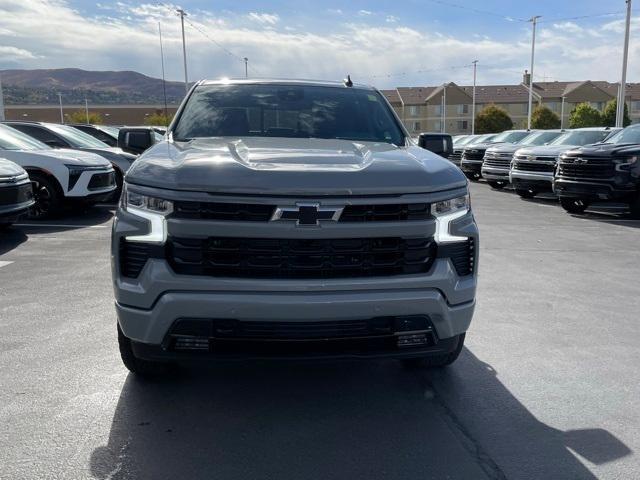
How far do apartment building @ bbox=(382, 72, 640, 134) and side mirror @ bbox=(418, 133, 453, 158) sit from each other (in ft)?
285

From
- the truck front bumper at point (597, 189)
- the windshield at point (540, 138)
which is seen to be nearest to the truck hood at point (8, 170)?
the truck front bumper at point (597, 189)

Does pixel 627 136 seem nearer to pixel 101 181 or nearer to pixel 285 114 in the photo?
pixel 285 114

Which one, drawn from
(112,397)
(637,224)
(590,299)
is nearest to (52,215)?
(112,397)

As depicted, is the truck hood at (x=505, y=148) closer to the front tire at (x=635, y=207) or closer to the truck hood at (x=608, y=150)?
the truck hood at (x=608, y=150)

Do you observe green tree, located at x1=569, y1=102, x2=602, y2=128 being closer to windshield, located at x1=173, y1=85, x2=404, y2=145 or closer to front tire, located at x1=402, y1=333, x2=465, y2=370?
windshield, located at x1=173, y1=85, x2=404, y2=145

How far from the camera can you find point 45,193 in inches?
407

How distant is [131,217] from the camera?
3.02 metres

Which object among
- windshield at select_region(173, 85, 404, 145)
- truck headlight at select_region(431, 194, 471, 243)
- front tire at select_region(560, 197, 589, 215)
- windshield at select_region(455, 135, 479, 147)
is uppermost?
windshield at select_region(173, 85, 404, 145)

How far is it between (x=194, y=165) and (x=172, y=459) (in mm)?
1436

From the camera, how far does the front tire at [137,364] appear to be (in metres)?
3.47

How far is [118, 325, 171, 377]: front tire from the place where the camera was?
11.4 ft

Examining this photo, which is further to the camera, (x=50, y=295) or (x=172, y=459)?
(x=50, y=295)

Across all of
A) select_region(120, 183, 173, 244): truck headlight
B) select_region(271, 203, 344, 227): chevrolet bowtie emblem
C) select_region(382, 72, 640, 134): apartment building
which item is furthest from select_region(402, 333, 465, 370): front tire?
select_region(382, 72, 640, 134): apartment building

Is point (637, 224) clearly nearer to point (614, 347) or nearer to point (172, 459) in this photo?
point (614, 347)
